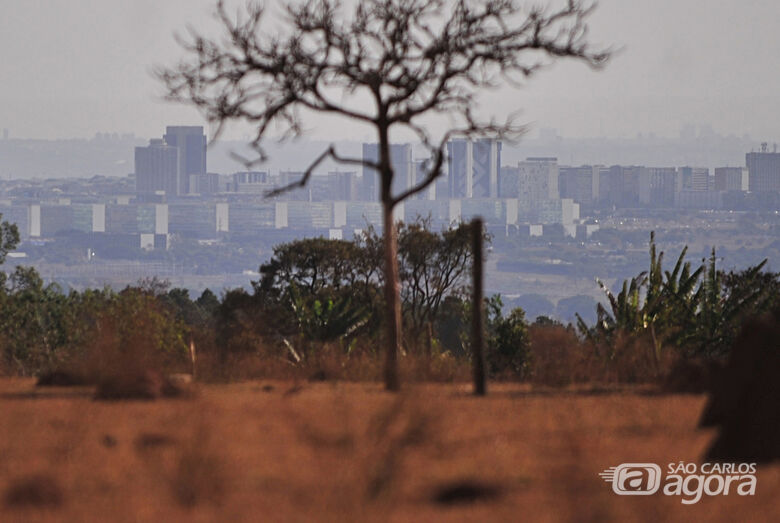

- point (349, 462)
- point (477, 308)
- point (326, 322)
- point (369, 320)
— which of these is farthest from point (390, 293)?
point (369, 320)

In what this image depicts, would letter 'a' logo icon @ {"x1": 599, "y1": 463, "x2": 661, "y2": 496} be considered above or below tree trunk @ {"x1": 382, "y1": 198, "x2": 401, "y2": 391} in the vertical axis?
below

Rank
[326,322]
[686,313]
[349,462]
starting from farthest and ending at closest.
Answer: [326,322] → [686,313] → [349,462]

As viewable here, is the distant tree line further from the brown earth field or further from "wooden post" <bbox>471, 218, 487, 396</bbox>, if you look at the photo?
the brown earth field

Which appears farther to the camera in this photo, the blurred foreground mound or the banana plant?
the banana plant

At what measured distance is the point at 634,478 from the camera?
8.05 metres

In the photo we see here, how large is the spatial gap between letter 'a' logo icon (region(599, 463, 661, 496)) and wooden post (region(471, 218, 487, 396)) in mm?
5456

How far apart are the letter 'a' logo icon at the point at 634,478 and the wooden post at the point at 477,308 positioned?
5456mm

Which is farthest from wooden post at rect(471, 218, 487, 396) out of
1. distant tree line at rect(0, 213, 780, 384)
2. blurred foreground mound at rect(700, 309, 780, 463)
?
blurred foreground mound at rect(700, 309, 780, 463)

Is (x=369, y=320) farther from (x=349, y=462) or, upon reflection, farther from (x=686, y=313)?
(x=349, y=462)

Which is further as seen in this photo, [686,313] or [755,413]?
[686,313]

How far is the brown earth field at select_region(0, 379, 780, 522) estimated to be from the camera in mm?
6969

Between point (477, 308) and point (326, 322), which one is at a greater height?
point (477, 308)

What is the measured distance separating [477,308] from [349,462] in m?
7.43

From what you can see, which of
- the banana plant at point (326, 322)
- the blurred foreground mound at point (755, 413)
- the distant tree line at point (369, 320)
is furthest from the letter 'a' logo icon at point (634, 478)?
the banana plant at point (326, 322)
